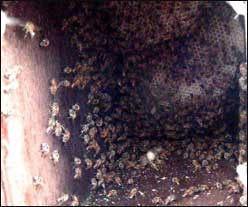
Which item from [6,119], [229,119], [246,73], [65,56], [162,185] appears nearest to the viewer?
[6,119]

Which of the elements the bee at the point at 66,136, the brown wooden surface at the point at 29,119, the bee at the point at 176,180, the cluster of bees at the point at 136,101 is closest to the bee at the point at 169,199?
the cluster of bees at the point at 136,101

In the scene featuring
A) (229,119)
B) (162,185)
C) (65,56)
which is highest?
(65,56)

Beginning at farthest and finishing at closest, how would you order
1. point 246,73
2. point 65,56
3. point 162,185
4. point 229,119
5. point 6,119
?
point 229,119, point 162,185, point 65,56, point 246,73, point 6,119

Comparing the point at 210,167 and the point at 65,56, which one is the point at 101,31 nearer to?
the point at 65,56

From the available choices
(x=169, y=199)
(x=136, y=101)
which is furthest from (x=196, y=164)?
(x=136, y=101)

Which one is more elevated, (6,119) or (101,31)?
(101,31)

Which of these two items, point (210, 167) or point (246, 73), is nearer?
point (246, 73)

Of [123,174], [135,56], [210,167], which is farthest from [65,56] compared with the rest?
[210,167]

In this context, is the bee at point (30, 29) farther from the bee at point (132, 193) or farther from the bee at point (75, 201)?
the bee at point (132, 193)
